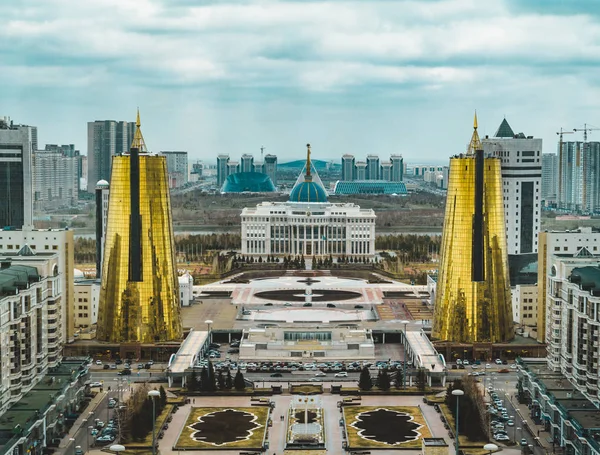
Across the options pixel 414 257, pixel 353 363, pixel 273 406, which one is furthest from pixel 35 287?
pixel 414 257

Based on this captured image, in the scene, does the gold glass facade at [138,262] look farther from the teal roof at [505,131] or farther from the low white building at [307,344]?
the teal roof at [505,131]

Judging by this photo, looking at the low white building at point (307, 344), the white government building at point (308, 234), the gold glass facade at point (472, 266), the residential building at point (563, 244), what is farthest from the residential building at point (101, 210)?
the residential building at point (563, 244)

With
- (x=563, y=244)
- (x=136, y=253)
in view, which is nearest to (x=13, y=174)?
(x=136, y=253)

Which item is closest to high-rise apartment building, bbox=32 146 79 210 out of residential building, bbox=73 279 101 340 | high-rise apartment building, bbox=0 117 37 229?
high-rise apartment building, bbox=0 117 37 229

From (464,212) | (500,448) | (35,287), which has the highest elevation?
(464,212)

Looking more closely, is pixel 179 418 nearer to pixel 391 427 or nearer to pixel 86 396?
pixel 86 396

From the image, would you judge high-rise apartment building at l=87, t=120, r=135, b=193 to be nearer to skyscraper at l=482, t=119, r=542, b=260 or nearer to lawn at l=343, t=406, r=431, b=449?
skyscraper at l=482, t=119, r=542, b=260
